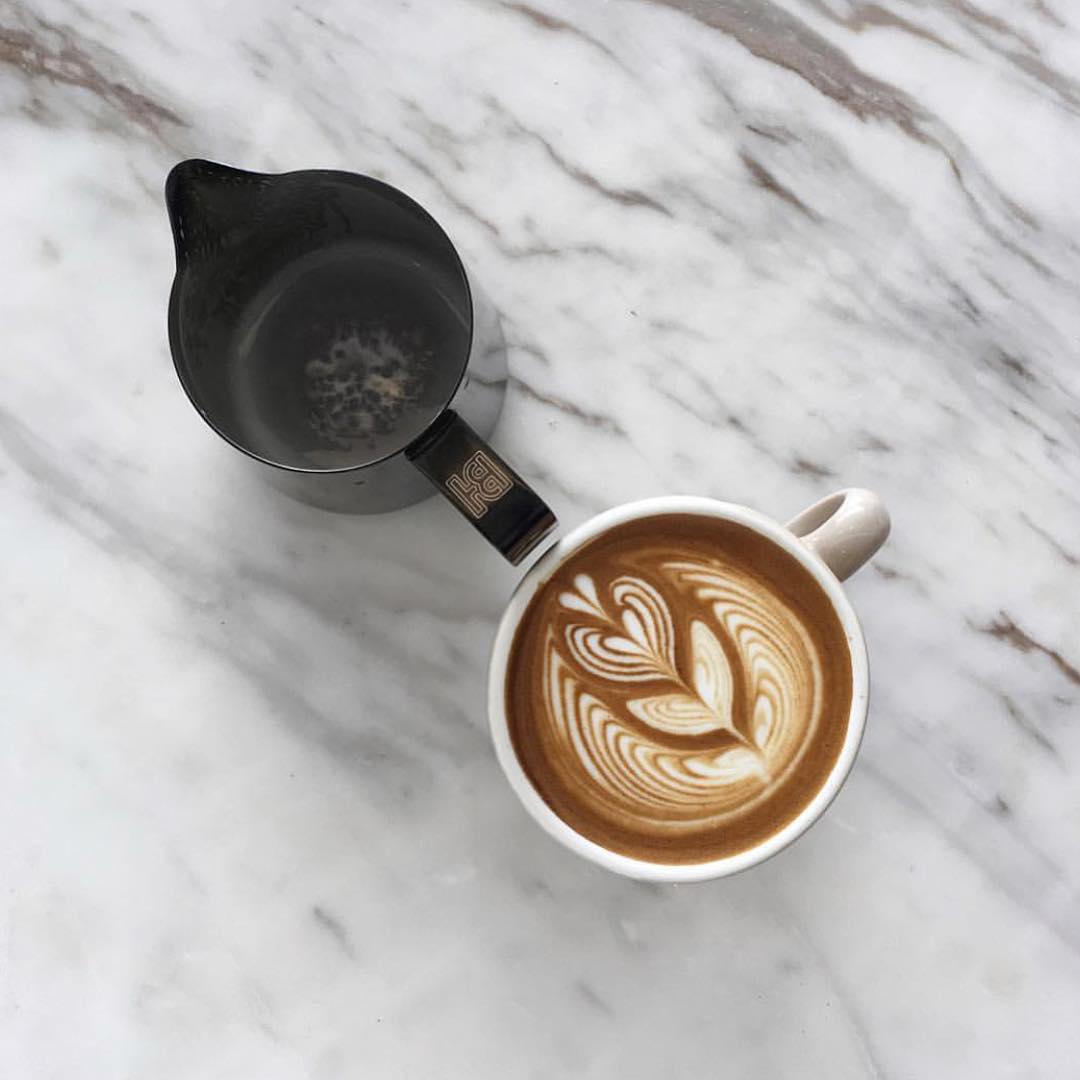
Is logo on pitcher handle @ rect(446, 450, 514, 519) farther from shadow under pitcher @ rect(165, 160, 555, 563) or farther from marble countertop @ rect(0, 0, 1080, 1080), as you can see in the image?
marble countertop @ rect(0, 0, 1080, 1080)

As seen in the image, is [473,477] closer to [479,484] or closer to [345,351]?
[479,484]

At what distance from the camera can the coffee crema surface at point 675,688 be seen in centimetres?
60

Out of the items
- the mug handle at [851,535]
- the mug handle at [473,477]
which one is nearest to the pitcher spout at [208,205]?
the mug handle at [473,477]

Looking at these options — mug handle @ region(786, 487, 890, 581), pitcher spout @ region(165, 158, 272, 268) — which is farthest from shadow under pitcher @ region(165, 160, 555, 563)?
mug handle @ region(786, 487, 890, 581)

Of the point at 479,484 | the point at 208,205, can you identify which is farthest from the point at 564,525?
the point at 208,205

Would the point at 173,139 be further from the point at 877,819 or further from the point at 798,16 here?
the point at 877,819

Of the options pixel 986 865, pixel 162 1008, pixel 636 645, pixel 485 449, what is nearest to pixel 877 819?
pixel 986 865

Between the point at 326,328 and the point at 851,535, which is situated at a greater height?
the point at 851,535

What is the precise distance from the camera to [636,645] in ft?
2.00

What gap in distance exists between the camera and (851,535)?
1.98ft

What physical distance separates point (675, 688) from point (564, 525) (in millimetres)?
140

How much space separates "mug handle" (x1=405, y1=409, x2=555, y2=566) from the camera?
575 mm

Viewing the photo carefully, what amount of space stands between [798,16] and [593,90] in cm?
14

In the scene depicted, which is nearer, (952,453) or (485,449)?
(485,449)
